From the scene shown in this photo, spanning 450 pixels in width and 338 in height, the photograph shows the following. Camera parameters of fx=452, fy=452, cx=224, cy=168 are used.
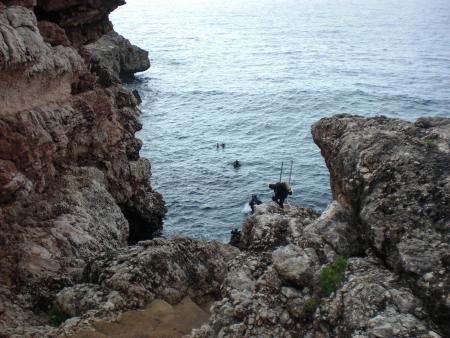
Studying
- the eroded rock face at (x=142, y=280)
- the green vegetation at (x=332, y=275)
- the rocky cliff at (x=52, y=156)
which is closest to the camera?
the green vegetation at (x=332, y=275)

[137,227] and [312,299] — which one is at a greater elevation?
[312,299]

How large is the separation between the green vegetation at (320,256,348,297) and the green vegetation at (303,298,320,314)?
0.32 meters

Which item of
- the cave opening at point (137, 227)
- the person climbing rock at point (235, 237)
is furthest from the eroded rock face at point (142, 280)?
the cave opening at point (137, 227)

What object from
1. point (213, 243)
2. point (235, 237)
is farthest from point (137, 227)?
point (213, 243)

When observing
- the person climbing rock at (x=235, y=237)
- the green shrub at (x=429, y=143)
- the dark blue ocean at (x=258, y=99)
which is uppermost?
the green shrub at (x=429, y=143)

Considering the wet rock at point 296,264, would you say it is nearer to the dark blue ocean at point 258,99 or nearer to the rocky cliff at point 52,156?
the rocky cliff at point 52,156

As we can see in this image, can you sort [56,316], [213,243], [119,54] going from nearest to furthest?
[56,316]
[213,243]
[119,54]

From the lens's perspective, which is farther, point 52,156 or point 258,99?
point 258,99

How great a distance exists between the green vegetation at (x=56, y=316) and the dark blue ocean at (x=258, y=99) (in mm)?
21816

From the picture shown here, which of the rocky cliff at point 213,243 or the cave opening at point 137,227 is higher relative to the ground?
the rocky cliff at point 213,243

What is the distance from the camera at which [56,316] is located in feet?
49.6

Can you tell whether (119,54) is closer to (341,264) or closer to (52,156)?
(52,156)

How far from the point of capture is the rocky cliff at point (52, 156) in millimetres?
17203

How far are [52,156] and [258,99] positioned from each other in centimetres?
5640
